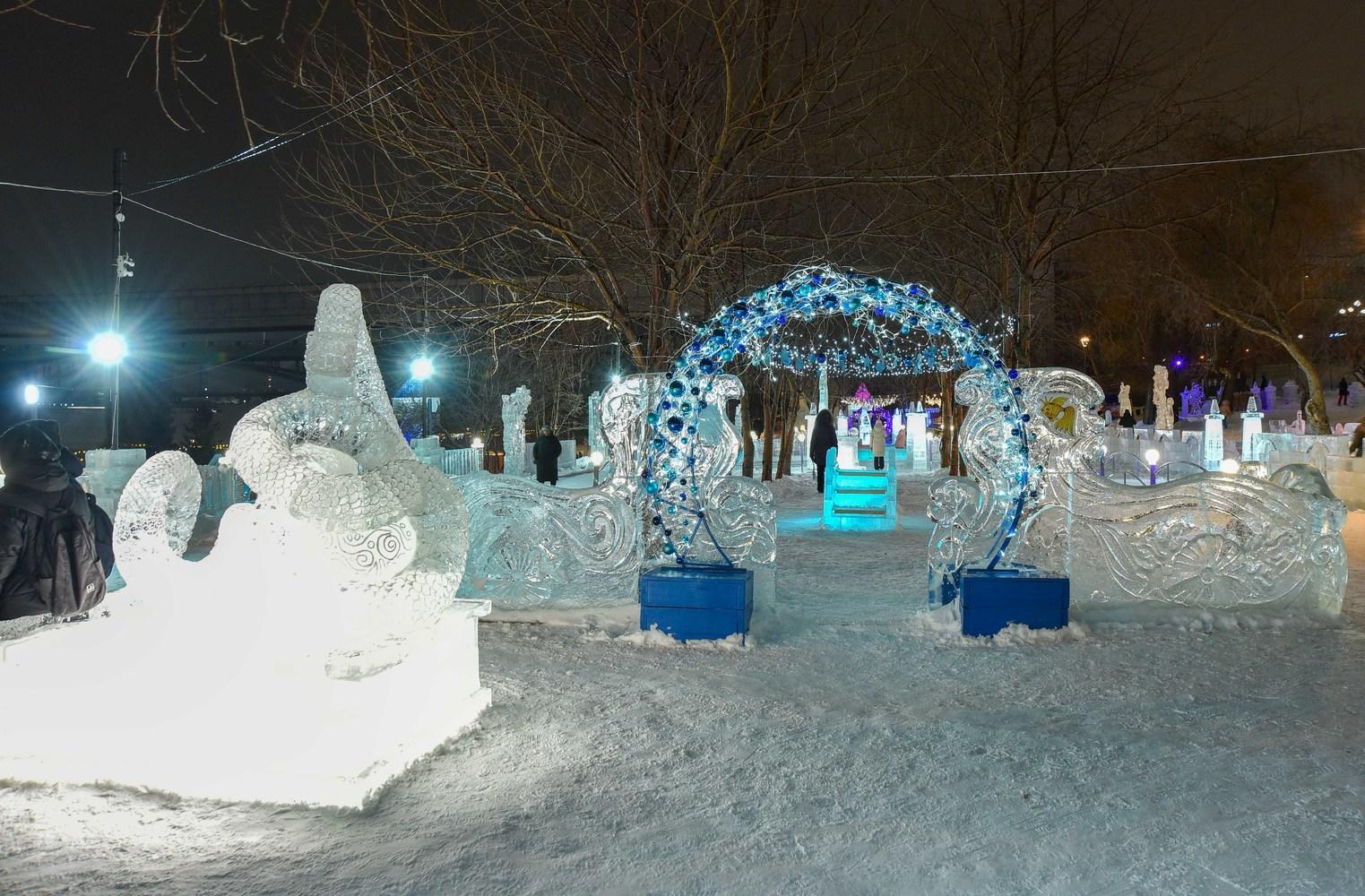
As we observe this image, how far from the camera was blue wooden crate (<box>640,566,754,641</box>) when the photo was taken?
7566mm

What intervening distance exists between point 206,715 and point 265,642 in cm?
42

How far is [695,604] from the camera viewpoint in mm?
7605

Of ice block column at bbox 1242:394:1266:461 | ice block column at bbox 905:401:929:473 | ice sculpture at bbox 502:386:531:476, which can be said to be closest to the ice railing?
ice sculpture at bbox 502:386:531:476

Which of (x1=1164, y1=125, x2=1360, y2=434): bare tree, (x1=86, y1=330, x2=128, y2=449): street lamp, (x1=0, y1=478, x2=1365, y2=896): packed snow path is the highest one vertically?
(x1=1164, y1=125, x2=1360, y2=434): bare tree

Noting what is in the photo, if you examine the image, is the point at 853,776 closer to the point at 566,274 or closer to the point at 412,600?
the point at 412,600

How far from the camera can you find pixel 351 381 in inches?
214

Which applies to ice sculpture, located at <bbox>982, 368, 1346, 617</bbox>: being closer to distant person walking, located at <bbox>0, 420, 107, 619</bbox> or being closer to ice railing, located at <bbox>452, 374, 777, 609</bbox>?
ice railing, located at <bbox>452, 374, 777, 609</bbox>

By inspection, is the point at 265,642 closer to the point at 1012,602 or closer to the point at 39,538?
the point at 39,538

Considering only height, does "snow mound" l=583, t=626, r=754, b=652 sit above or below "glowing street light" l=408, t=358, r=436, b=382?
below

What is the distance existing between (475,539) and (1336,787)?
6.33 metres

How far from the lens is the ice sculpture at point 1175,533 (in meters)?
8.27

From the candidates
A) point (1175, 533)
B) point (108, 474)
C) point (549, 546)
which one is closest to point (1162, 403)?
point (1175, 533)

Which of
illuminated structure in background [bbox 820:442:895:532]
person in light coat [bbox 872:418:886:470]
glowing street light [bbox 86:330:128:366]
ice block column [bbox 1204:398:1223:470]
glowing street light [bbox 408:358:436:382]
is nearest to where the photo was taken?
glowing street light [bbox 86:330:128:366]

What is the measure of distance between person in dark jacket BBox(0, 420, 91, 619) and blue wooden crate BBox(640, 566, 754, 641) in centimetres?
382
